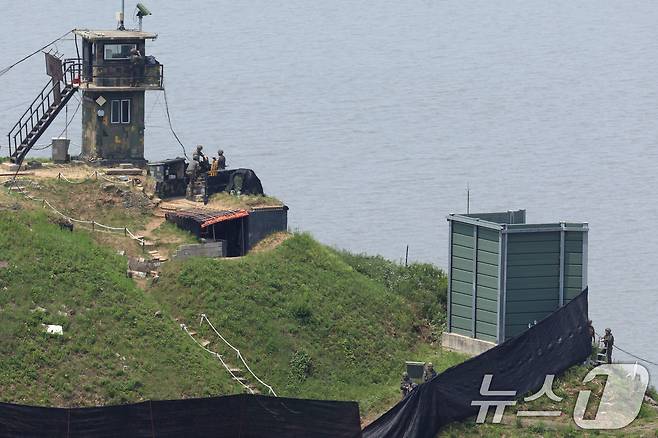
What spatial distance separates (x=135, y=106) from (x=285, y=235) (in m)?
8.19

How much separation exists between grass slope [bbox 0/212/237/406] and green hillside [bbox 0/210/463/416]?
0.04 m

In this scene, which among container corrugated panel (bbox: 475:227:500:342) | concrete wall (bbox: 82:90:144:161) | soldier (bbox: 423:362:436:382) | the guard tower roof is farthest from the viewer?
concrete wall (bbox: 82:90:144:161)

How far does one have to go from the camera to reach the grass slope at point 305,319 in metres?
50.2

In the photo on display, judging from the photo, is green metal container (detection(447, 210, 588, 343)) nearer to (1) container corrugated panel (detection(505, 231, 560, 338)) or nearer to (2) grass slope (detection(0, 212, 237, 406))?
(1) container corrugated panel (detection(505, 231, 560, 338))

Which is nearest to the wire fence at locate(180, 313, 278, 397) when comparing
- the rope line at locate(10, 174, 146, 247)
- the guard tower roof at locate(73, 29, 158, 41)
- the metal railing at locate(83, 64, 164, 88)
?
the rope line at locate(10, 174, 146, 247)

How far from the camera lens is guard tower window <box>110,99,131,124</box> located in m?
61.2

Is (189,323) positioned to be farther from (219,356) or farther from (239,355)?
(239,355)

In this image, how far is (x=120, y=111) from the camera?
6131cm

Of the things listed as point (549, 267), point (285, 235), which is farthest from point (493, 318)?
point (285, 235)

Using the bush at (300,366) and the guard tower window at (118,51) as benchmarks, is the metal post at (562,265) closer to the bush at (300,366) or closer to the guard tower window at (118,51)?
the bush at (300,366)

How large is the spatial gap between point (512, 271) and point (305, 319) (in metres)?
5.94

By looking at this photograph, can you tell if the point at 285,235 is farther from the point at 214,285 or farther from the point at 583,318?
the point at 583,318

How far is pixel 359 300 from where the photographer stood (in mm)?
54312

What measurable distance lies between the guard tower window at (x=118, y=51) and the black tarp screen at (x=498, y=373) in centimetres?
1756
